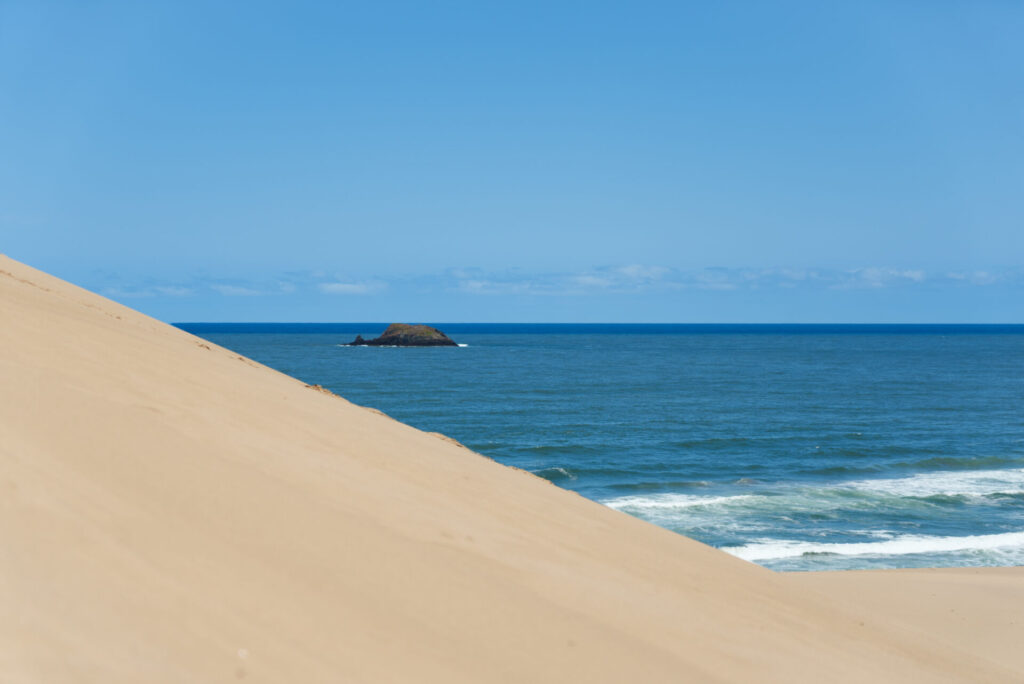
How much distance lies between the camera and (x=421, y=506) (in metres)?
5.86

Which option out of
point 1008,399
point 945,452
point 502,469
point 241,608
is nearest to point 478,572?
point 241,608

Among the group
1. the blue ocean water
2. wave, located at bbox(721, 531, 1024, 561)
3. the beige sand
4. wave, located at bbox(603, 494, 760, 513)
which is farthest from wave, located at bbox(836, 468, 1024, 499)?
the beige sand

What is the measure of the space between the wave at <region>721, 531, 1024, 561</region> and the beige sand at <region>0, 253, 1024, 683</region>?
7.19m

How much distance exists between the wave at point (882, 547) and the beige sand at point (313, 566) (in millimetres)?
7190

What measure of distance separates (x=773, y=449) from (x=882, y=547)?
1156 cm

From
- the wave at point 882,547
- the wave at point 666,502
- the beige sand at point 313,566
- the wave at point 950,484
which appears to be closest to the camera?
the beige sand at point 313,566

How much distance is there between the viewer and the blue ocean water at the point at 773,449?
16.5 m

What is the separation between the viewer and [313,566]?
439cm

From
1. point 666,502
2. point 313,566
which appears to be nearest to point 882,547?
point 666,502

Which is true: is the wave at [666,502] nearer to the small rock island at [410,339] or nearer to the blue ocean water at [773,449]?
the blue ocean water at [773,449]

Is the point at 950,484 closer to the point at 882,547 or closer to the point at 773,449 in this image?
the point at 773,449

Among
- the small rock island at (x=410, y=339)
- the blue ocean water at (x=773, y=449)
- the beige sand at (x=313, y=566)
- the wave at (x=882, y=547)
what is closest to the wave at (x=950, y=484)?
the blue ocean water at (x=773, y=449)

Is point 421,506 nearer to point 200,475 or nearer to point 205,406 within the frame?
point 200,475

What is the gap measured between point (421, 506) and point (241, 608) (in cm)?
212
